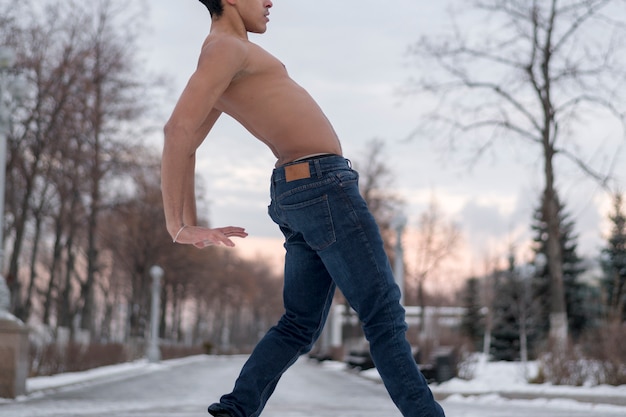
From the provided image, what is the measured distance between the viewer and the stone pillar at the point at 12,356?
1148cm

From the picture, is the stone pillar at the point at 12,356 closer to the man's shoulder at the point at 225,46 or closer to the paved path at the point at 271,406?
the paved path at the point at 271,406

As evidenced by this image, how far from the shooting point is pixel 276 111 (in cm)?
313

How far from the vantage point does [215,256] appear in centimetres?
5156

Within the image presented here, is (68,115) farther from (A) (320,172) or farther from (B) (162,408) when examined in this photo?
(A) (320,172)

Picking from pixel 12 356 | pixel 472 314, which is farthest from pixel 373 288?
pixel 472 314

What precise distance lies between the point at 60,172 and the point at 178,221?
24341mm

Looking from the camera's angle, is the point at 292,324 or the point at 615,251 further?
the point at 615,251

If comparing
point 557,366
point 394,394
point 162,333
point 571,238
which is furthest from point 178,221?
point 162,333

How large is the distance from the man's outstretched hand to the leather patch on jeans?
24 centimetres

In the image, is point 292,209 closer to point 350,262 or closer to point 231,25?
point 350,262

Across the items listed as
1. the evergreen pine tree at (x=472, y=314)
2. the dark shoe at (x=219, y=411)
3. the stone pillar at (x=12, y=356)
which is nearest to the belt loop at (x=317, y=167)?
the dark shoe at (x=219, y=411)

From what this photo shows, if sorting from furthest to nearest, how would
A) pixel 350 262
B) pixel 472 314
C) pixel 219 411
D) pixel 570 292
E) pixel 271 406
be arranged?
pixel 472 314 < pixel 570 292 < pixel 271 406 < pixel 219 411 < pixel 350 262

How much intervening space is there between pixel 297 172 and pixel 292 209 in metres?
0.13

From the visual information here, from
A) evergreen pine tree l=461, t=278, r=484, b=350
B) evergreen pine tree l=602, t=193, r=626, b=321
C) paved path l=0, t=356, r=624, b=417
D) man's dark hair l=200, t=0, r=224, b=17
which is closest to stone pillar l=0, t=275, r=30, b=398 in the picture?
paved path l=0, t=356, r=624, b=417
